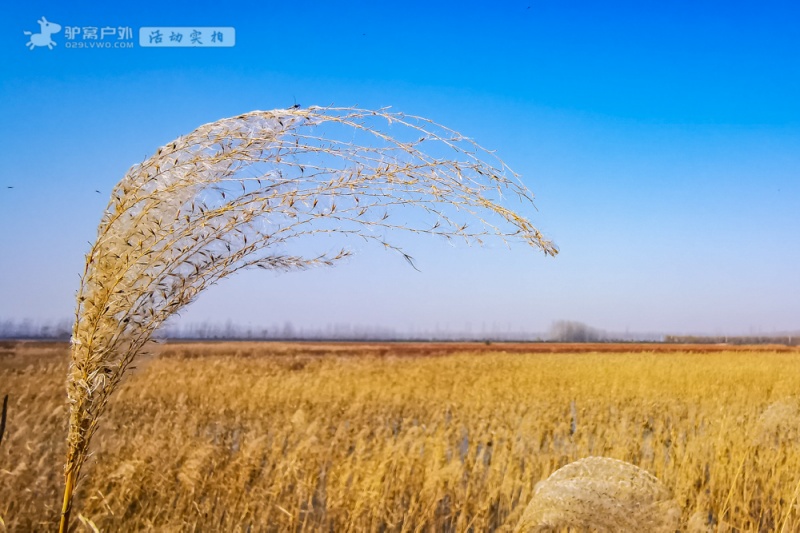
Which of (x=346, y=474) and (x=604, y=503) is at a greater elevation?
(x=604, y=503)

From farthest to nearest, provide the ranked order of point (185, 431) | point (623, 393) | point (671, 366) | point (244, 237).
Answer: point (671, 366) → point (623, 393) → point (185, 431) → point (244, 237)

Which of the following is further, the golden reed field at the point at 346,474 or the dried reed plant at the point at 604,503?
the golden reed field at the point at 346,474

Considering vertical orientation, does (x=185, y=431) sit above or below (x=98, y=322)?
below

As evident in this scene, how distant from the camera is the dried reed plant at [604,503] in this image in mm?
3084

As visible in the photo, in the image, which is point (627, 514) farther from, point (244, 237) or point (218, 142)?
point (218, 142)

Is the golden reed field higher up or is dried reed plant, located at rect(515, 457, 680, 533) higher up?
dried reed plant, located at rect(515, 457, 680, 533)

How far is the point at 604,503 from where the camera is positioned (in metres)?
3.11

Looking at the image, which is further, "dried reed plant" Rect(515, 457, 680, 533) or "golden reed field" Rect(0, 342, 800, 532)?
"golden reed field" Rect(0, 342, 800, 532)

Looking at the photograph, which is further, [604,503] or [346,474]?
[346,474]

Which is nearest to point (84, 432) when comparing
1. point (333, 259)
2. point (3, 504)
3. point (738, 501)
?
point (333, 259)

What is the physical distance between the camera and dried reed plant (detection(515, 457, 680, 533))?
10.1 feet

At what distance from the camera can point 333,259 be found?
2312 mm

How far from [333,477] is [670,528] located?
270 cm

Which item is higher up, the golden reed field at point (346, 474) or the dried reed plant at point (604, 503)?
the dried reed plant at point (604, 503)
